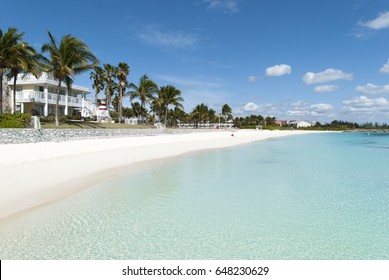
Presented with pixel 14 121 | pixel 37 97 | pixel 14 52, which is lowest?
pixel 14 121

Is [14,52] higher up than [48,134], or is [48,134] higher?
[14,52]

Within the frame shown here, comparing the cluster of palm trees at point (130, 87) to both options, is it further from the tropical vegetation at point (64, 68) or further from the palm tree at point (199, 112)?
the palm tree at point (199, 112)

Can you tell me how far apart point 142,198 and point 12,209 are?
327 cm

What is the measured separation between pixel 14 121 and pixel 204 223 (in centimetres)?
2132

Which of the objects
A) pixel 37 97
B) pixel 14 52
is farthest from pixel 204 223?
pixel 37 97

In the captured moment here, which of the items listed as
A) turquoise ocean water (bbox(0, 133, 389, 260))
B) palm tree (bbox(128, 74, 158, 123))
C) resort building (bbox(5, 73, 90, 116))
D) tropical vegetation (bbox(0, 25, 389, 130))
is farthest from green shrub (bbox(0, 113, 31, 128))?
palm tree (bbox(128, 74, 158, 123))

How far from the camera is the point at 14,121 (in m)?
22.0

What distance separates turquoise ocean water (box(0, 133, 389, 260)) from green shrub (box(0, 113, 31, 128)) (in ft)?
51.9

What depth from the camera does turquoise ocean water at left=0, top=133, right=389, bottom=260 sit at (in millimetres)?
4902

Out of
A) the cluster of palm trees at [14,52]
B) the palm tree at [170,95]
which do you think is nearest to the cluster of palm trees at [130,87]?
the palm tree at [170,95]

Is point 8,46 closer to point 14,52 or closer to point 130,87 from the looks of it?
point 14,52

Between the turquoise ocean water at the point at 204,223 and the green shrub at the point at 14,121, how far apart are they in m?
15.8
